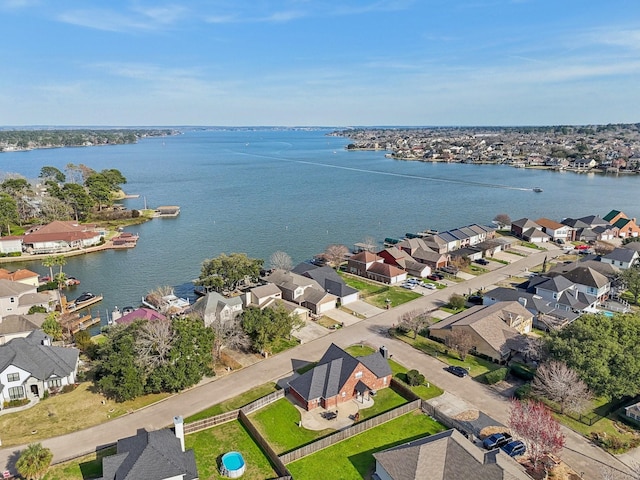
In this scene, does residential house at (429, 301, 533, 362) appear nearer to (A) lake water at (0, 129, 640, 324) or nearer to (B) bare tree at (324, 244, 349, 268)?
(B) bare tree at (324, 244, 349, 268)

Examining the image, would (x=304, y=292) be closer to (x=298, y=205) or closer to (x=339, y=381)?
(x=339, y=381)

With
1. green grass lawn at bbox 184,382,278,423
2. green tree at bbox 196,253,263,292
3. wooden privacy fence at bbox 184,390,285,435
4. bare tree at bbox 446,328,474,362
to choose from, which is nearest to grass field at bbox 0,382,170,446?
green grass lawn at bbox 184,382,278,423

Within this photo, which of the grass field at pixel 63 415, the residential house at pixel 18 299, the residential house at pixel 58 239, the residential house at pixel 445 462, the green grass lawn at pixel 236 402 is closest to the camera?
the residential house at pixel 445 462

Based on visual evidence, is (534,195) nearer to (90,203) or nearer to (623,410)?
(623,410)

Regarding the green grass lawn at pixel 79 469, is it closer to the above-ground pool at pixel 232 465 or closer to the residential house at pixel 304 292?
the above-ground pool at pixel 232 465

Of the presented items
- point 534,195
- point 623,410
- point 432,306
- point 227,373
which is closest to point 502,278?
point 432,306

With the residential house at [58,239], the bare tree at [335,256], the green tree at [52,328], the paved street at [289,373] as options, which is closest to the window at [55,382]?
the paved street at [289,373]

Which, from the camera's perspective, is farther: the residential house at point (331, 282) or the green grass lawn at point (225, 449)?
the residential house at point (331, 282)
